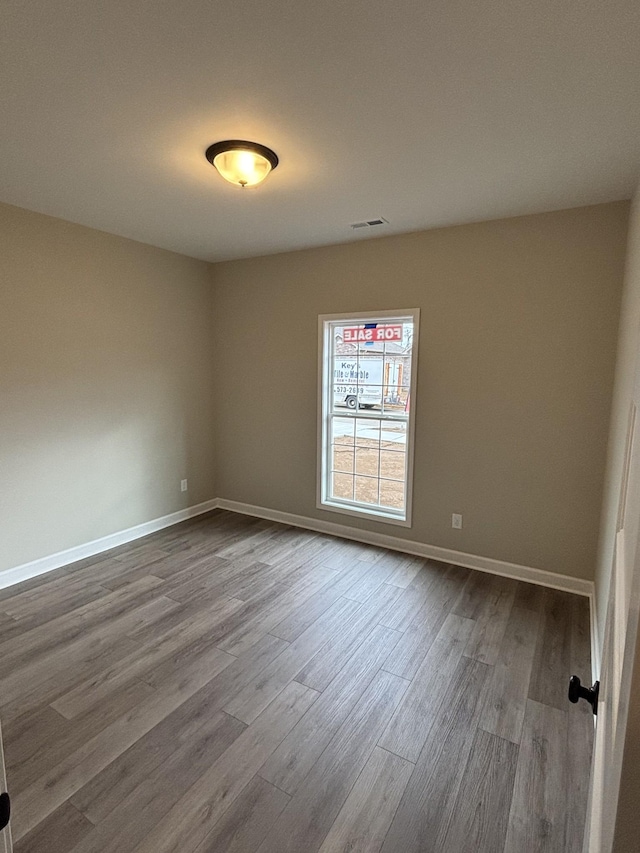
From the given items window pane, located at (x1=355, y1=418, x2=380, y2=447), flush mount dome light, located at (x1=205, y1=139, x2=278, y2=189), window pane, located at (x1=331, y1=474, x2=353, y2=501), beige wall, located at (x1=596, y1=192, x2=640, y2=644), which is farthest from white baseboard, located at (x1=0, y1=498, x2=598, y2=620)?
flush mount dome light, located at (x1=205, y1=139, x2=278, y2=189)

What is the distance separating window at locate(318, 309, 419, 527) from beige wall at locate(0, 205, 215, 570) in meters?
1.50

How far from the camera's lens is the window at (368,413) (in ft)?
12.2

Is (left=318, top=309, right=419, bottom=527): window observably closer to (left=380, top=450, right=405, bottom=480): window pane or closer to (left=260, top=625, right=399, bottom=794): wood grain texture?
(left=380, top=450, right=405, bottom=480): window pane

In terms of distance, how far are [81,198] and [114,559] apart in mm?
2755

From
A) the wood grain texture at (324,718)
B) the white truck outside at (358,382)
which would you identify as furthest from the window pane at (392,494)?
the wood grain texture at (324,718)

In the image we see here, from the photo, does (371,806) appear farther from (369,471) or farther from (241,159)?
(241,159)

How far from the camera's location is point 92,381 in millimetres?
3568

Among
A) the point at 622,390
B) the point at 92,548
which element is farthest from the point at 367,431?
the point at 92,548

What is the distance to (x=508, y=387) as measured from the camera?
10.5 ft

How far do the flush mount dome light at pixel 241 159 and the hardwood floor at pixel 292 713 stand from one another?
8.50ft

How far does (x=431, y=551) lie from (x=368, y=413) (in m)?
1.34

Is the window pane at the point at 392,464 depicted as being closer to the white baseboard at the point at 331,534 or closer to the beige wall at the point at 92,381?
the white baseboard at the point at 331,534

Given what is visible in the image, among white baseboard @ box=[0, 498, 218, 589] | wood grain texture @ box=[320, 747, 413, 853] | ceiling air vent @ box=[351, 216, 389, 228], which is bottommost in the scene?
wood grain texture @ box=[320, 747, 413, 853]

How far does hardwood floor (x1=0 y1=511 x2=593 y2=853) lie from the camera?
149cm
